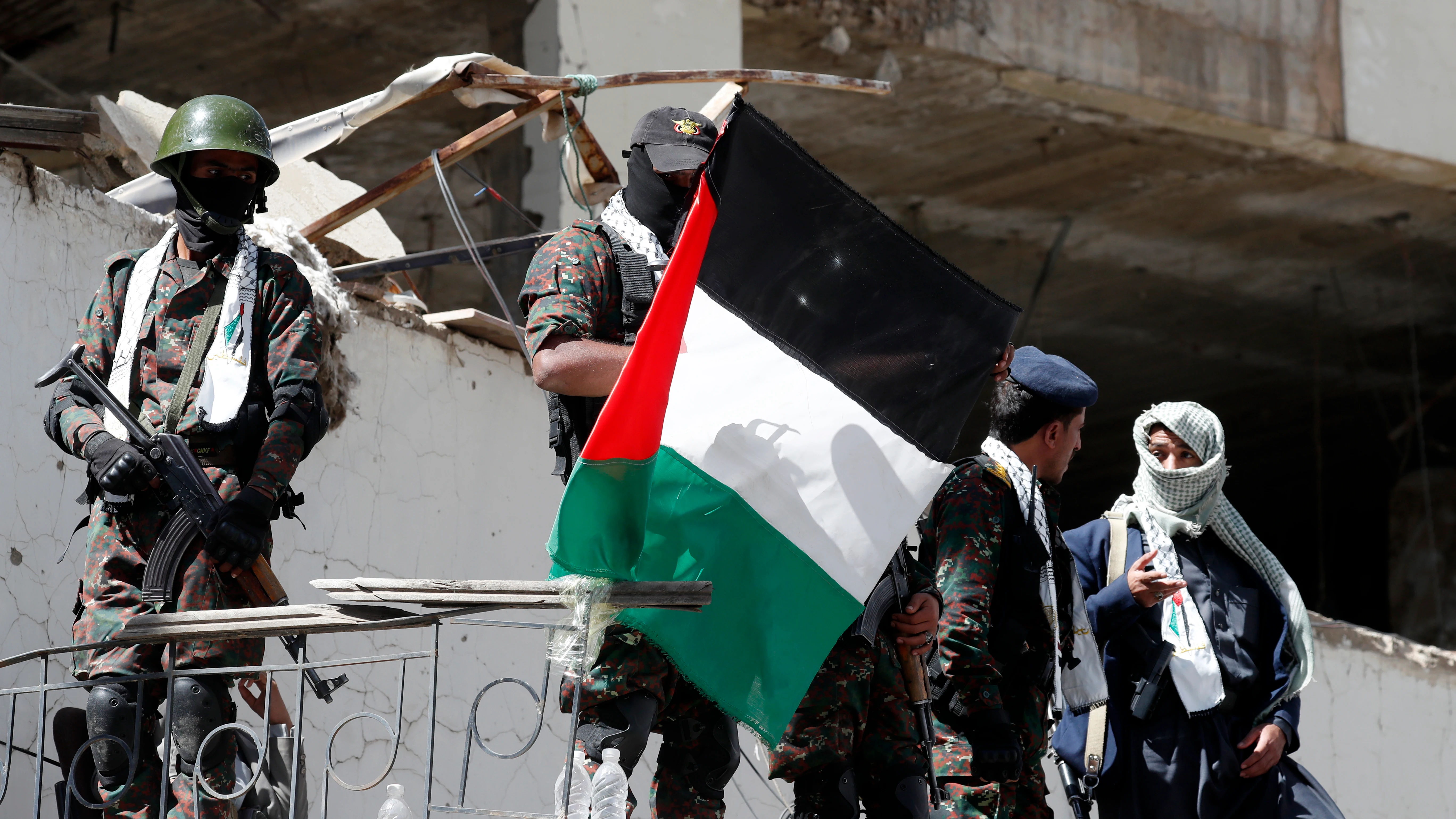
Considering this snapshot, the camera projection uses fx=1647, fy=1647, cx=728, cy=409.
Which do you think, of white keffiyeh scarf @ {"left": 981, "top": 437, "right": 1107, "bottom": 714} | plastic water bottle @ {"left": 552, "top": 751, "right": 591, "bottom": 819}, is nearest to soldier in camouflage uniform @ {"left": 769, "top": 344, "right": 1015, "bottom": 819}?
white keffiyeh scarf @ {"left": 981, "top": 437, "right": 1107, "bottom": 714}

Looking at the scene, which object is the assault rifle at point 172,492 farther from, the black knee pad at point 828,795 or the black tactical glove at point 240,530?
the black knee pad at point 828,795

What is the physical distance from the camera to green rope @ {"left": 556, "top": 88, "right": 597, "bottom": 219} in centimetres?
579

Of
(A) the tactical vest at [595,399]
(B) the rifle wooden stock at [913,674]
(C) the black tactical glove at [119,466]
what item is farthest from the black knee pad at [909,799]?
(C) the black tactical glove at [119,466]

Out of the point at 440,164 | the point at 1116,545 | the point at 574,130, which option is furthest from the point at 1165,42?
the point at 1116,545

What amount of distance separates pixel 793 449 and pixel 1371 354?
491 inches

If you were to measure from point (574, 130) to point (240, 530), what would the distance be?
2.91 metres

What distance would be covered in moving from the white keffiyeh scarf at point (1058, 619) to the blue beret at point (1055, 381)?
0.17 m

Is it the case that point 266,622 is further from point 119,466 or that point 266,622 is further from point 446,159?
point 446,159

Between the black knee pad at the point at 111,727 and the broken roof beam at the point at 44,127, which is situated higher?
the broken roof beam at the point at 44,127

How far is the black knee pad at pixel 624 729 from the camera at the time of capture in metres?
3.13

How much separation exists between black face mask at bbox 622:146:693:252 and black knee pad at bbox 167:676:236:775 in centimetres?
134

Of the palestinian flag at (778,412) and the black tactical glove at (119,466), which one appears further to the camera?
the black tactical glove at (119,466)

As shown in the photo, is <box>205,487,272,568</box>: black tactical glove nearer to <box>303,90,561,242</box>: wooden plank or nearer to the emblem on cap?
the emblem on cap

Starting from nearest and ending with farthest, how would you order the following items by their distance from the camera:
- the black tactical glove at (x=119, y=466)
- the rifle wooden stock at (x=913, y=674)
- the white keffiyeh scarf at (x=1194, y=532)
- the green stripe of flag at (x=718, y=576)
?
the green stripe of flag at (x=718, y=576), the black tactical glove at (x=119, y=466), the rifle wooden stock at (x=913, y=674), the white keffiyeh scarf at (x=1194, y=532)
